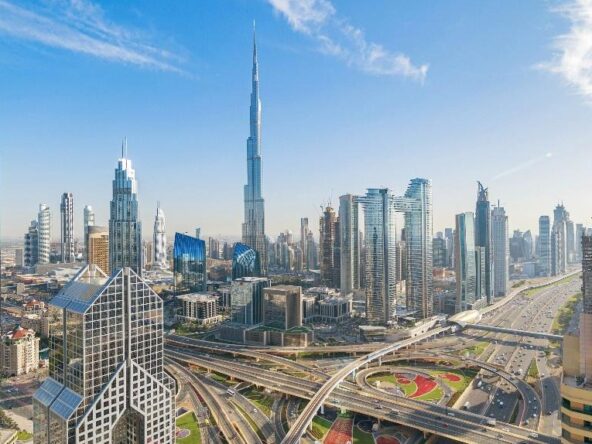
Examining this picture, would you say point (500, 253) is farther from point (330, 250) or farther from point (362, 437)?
point (362, 437)

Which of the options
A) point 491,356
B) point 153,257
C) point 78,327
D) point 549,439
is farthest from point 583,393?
point 153,257

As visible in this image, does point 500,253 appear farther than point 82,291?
Yes

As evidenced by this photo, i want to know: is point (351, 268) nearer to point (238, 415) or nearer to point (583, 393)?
point (238, 415)

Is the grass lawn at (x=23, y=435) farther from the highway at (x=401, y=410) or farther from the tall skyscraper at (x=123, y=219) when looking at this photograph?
the tall skyscraper at (x=123, y=219)

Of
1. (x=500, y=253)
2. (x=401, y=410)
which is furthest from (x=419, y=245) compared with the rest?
(x=401, y=410)

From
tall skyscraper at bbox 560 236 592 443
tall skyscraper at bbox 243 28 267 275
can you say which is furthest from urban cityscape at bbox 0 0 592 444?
tall skyscraper at bbox 243 28 267 275
